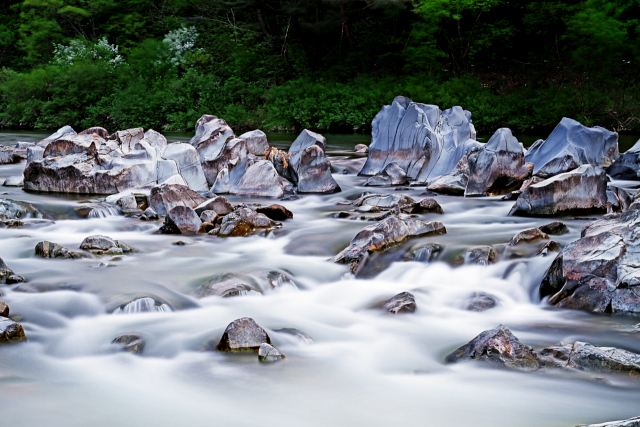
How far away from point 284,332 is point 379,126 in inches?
331

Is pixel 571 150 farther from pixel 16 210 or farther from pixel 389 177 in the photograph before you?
pixel 16 210

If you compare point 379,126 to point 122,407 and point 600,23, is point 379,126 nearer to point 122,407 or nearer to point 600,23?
point 122,407

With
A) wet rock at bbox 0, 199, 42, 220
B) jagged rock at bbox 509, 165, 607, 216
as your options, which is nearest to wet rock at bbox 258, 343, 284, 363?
jagged rock at bbox 509, 165, 607, 216

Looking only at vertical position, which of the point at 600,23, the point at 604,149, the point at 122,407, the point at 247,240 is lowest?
the point at 122,407

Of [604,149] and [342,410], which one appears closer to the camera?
[342,410]

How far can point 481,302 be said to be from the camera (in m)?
5.11

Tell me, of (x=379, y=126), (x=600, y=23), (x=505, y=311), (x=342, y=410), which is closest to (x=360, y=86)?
(x=600, y=23)

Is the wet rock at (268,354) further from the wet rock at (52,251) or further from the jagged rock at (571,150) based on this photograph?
the jagged rock at (571,150)

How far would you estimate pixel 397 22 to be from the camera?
30.8 metres

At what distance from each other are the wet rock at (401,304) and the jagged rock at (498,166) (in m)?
5.18

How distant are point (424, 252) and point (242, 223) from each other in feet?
8.09

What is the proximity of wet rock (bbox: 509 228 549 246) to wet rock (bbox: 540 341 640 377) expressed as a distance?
7.87 ft

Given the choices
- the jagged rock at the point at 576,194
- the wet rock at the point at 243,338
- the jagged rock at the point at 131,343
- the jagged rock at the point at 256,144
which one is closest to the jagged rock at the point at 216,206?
the jagged rock at the point at 131,343

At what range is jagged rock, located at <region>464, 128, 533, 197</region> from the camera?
967 centimetres
